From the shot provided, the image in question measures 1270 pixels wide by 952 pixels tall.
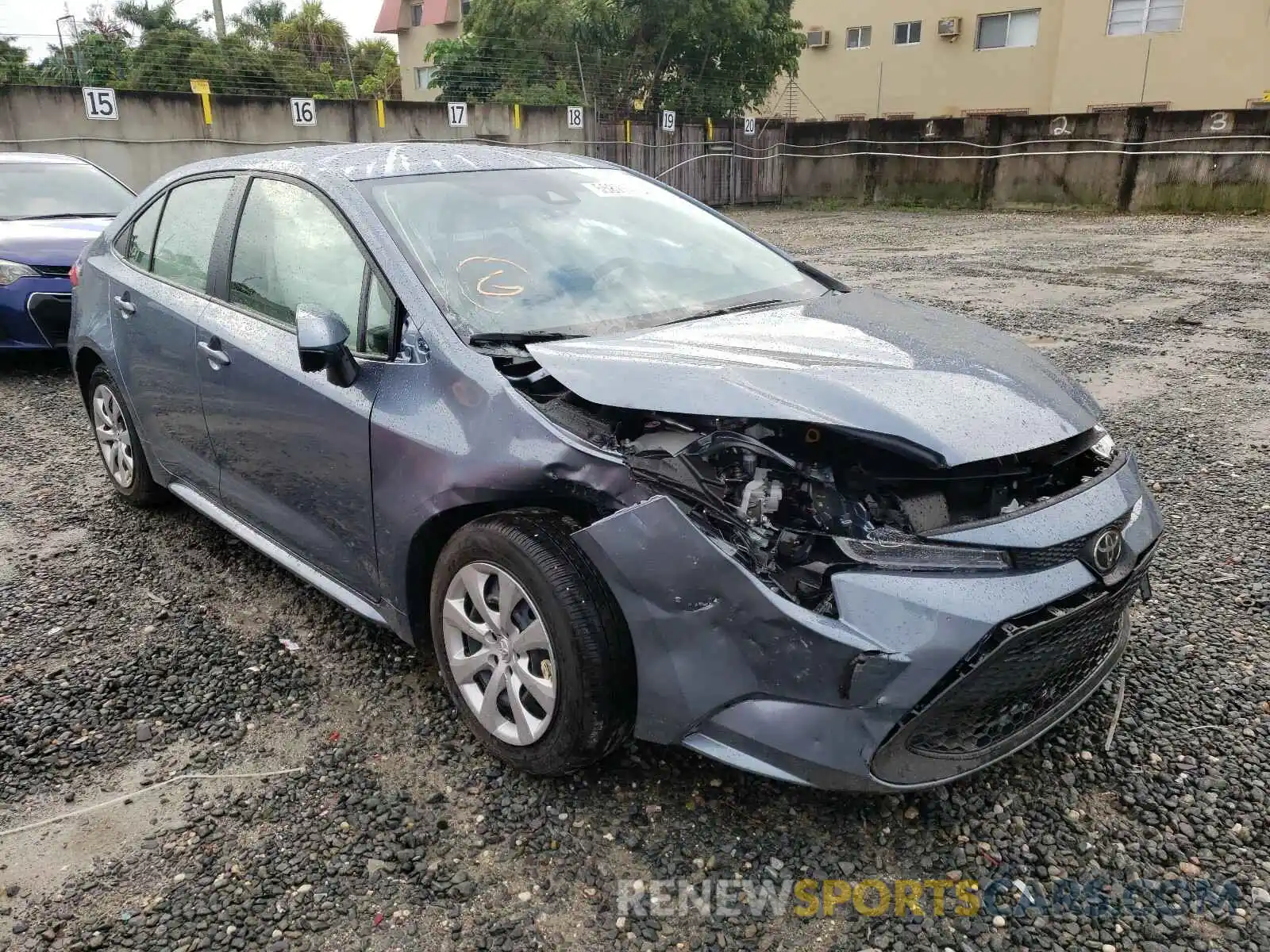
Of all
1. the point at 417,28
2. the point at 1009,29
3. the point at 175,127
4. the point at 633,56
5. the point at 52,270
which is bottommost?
the point at 52,270

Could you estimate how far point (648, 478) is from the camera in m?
2.20

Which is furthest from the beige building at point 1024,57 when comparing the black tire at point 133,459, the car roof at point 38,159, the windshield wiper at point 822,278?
the black tire at point 133,459

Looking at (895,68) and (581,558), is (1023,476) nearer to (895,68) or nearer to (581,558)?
(581,558)

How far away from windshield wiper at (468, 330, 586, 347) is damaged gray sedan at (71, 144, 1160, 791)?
0.5 inches

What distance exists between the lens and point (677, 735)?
2213 mm

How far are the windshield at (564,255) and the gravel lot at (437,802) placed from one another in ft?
4.09

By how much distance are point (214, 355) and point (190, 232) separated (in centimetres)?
75

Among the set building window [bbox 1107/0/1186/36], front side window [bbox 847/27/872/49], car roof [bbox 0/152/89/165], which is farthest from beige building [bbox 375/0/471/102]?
car roof [bbox 0/152/89/165]

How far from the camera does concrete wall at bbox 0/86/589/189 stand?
1339 centimetres

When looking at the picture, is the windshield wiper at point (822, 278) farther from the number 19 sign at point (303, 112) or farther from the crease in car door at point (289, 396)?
the number 19 sign at point (303, 112)

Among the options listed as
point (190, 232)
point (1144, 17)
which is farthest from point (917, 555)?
point (1144, 17)

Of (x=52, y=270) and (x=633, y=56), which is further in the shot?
(x=633, y=56)

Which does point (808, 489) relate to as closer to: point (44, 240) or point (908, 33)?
point (44, 240)

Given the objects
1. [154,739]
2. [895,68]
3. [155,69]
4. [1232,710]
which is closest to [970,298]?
[1232,710]
